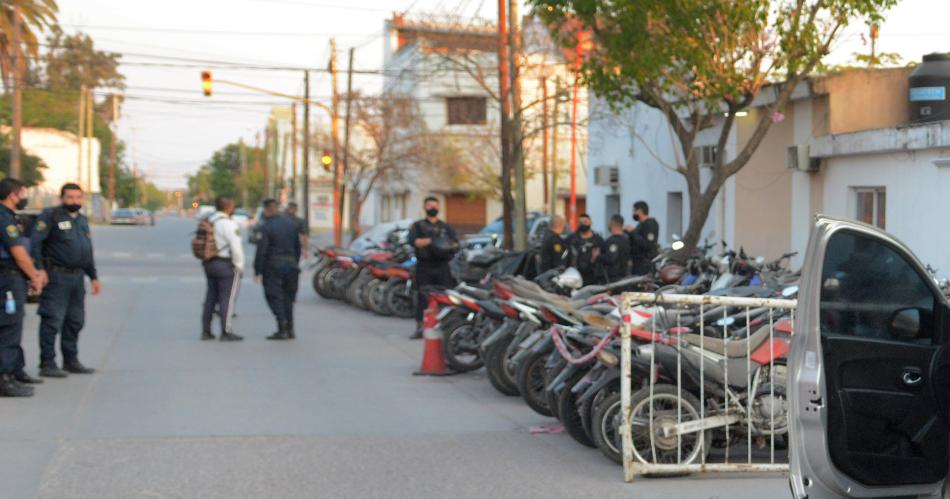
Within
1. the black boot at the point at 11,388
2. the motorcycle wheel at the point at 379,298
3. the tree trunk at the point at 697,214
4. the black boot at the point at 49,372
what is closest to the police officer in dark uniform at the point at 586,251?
the tree trunk at the point at 697,214

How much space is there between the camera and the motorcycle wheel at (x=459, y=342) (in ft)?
40.5

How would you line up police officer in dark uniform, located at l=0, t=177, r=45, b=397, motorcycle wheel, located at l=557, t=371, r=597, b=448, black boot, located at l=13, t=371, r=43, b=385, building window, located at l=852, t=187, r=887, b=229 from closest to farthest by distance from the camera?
motorcycle wheel, located at l=557, t=371, r=597, b=448, police officer in dark uniform, located at l=0, t=177, r=45, b=397, black boot, located at l=13, t=371, r=43, b=385, building window, located at l=852, t=187, r=887, b=229

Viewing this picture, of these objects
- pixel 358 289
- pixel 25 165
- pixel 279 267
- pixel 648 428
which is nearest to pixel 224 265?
pixel 279 267

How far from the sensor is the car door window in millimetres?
5082

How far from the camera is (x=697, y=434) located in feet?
25.2

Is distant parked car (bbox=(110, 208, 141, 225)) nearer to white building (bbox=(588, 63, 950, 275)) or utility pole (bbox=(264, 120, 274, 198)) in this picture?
utility pole (bbox=(264, 120, 274, 198))

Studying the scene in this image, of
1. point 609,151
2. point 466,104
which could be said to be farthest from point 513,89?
point 466,104

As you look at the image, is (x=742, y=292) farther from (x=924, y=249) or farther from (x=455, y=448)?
(x=924, y=249)

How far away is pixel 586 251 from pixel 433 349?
126 inches

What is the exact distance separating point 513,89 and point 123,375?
12501mm

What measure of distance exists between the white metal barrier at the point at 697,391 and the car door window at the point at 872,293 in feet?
7.57

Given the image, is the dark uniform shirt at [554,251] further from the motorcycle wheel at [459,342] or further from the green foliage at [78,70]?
the green foliage at [78,70]

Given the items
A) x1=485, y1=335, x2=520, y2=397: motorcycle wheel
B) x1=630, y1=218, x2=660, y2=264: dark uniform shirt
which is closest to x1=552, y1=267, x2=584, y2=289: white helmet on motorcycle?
x1=485, y1=335, x2=520, y2=397: motorcycle wheel

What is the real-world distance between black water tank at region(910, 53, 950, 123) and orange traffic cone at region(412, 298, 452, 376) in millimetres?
8781
